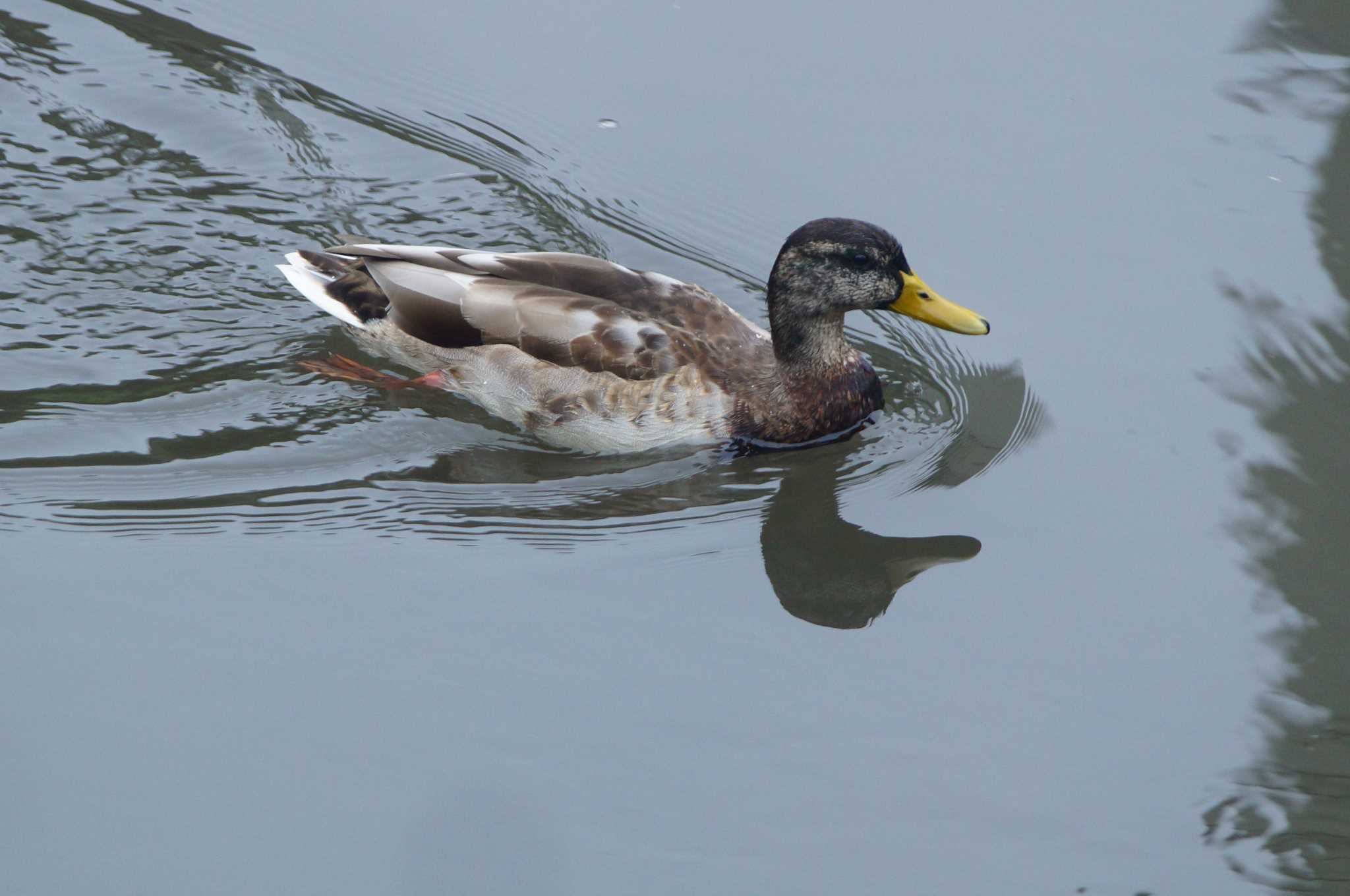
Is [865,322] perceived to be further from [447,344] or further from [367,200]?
[367,200]

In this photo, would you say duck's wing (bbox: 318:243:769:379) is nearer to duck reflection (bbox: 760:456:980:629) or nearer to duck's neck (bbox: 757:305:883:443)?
duck's neck (bbox: 757:305:883:443)

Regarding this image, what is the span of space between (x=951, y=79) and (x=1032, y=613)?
4491 millimetres

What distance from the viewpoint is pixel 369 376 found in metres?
7.70

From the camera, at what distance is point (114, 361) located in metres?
7.38

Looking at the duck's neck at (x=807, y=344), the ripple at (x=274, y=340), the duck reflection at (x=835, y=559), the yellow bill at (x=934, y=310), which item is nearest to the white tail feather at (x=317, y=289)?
the ripple at (x=274, y=340)

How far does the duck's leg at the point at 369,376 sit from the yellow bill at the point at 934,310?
7.78 ft

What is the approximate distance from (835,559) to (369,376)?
9.18 ft

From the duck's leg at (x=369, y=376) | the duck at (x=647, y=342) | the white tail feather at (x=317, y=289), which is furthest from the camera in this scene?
the white tail feather at (x=317, y=289)

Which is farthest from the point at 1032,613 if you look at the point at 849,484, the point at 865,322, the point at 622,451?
the point at 865,322

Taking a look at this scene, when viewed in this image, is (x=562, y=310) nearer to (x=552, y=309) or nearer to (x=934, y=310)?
(x=552, y=309)

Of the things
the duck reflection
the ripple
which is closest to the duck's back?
the ripple

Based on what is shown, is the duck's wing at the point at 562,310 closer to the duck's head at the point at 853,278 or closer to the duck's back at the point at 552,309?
the duck's back at the point at 552,309

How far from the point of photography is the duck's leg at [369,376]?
7625mm

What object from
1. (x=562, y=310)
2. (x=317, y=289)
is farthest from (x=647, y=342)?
(x=317, y=289)
